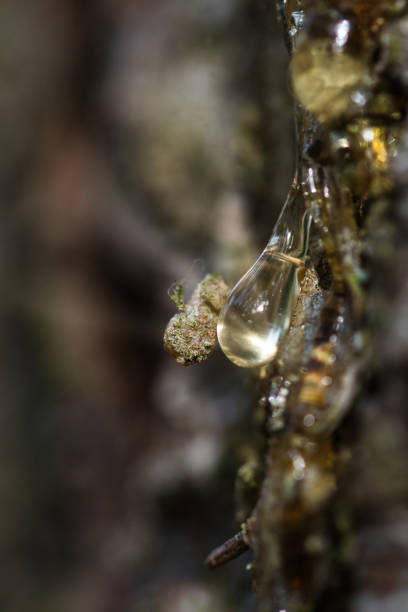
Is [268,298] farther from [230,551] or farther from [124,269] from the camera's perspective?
[124,269]

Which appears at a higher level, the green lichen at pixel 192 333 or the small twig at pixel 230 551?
the green lichen at pixel 192 333

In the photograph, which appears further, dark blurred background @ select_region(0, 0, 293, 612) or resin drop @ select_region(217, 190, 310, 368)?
dark blurred background @ select_region(0, 0, 293, 612)

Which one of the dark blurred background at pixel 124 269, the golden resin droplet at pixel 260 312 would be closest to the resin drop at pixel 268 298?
the golden resin droplet at pixel 260 312

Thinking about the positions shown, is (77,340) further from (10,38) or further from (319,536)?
(319,536)

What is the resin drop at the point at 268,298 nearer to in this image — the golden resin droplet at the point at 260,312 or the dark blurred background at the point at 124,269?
the golden resin droplet at the point at 260,312

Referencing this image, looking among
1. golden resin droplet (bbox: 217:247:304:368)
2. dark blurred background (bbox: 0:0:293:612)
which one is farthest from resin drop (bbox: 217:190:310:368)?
dark blurred background (bbox: 0:0:293:612)

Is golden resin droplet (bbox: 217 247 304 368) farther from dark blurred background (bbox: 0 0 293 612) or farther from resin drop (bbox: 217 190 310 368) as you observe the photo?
dark blurred background (bbox: 0 0 293 612)
